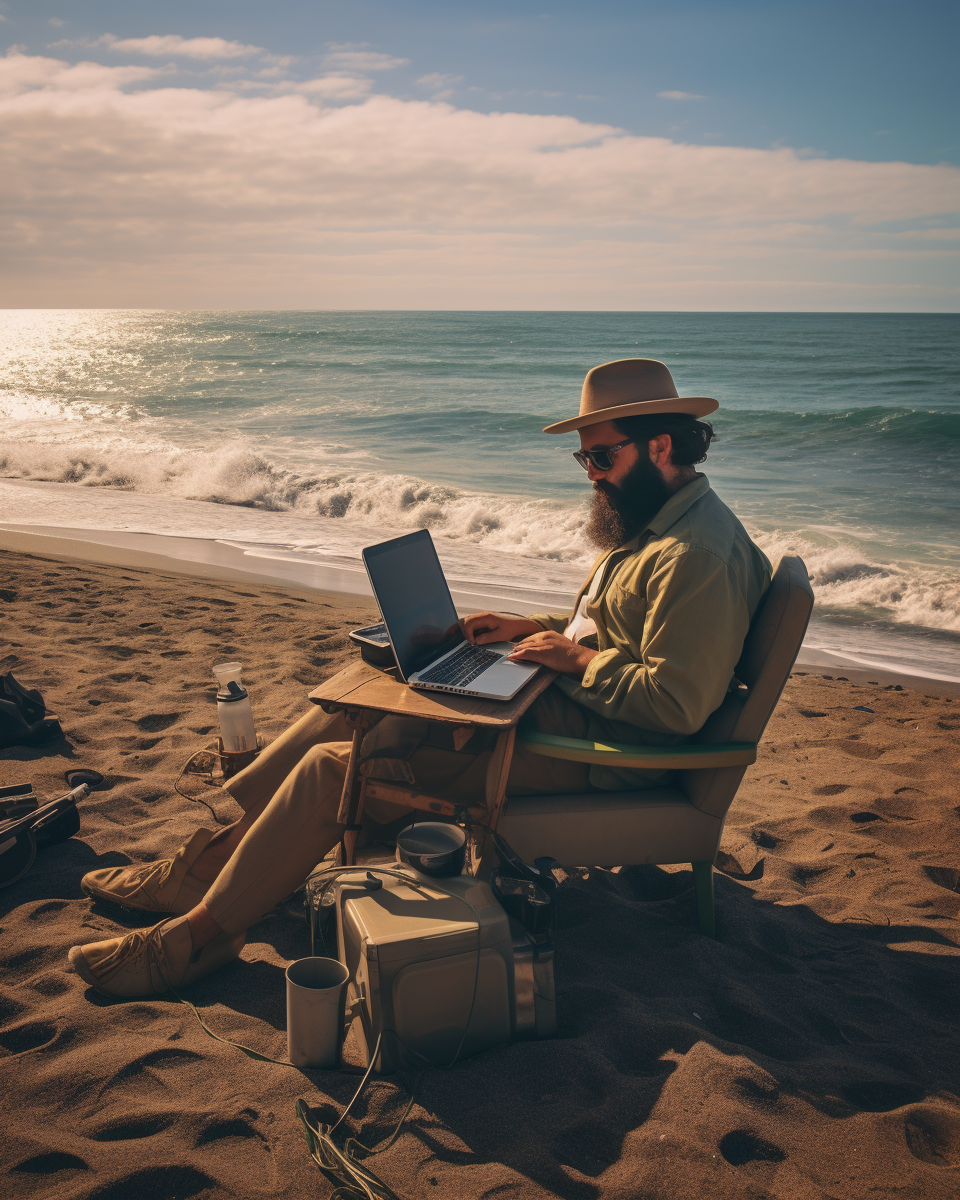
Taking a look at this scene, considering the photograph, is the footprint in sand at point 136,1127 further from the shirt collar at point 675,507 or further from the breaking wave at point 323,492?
the breaking wave at point 323,492

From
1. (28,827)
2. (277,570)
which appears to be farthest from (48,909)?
(277,570)

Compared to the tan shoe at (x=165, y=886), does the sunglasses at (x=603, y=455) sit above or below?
above

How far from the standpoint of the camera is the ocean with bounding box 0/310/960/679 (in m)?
8.52

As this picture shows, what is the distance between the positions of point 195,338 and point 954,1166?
209ft

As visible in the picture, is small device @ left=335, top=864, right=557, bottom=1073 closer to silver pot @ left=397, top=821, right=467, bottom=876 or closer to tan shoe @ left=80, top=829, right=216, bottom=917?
silver pot @ left=397, top=821, right=467, bottom=876

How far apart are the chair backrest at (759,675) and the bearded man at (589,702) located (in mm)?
83

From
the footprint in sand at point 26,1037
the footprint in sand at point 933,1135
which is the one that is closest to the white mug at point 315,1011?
the footprint in sand at point 26,1037

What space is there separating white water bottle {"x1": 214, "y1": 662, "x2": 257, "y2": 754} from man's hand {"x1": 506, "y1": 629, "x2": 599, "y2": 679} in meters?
1.25

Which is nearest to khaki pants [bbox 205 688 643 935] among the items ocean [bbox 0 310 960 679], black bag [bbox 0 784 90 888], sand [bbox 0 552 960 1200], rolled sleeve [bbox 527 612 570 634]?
sand [bbox 0 552 960 1200]

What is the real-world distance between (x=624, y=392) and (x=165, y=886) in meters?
2.20

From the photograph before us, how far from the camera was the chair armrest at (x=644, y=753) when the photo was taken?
2410 mm

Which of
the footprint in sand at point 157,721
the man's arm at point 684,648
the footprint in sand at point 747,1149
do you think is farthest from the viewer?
the footprint in sand at point 157,721

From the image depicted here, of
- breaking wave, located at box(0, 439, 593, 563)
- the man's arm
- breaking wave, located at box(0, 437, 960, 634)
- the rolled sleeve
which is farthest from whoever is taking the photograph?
breaking wave, located at box(0, 439, 593, 563)

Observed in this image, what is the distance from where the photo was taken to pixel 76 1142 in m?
1.77
